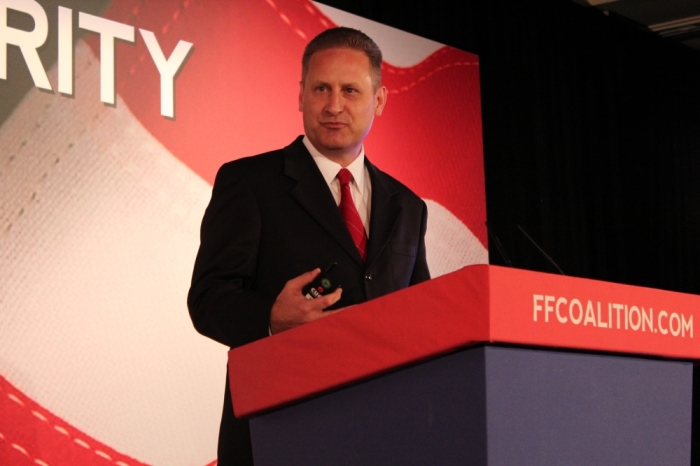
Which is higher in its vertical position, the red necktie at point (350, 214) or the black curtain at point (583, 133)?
the black curtain at point (583, 133)

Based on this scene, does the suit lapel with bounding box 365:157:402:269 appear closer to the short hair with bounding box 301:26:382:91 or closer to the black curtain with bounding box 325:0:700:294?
the short hair with bounding box 301:26:382:91

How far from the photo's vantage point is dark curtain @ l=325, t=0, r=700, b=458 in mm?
4664

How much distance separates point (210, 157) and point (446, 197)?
125 cm

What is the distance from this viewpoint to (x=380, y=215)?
174cm

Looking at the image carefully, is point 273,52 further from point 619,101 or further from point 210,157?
point 619,101

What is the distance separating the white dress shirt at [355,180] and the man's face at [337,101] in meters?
0.01

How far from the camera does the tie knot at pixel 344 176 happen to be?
1.75 meters

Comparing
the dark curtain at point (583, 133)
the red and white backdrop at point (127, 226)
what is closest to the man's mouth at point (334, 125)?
the red and white backdrop at point (127, 226)

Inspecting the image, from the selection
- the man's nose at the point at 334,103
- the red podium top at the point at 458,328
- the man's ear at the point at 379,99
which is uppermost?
the man's ear at the point at 379,99

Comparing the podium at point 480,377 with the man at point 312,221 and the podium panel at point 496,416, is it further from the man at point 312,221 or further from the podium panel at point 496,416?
the man at point 312,221

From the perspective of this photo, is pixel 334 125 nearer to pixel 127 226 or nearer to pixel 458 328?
pixel 458 328

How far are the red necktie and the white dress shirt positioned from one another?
1 cm

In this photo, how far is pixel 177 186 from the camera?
3.05 m

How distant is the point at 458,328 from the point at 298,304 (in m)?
0.35
